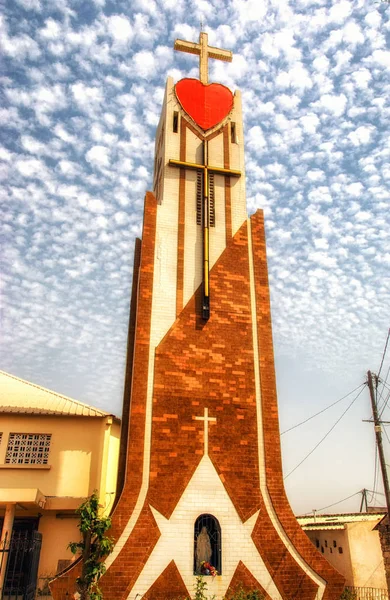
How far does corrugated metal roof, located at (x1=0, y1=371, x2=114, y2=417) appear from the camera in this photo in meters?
20.3

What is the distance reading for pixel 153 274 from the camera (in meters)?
17.4

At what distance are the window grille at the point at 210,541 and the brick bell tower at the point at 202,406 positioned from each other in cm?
3

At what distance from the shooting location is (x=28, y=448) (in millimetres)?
19641

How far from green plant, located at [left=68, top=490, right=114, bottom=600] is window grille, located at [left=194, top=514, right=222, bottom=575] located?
2.85 m

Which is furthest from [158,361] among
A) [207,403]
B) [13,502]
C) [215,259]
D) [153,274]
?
[13,502]

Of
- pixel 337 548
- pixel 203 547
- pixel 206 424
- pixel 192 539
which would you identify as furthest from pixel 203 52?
pixel 337 548

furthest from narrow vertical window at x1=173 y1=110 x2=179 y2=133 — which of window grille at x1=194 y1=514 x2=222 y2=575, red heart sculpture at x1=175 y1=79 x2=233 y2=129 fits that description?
window grille at x1=194 y1=514 x2=222 y2=575

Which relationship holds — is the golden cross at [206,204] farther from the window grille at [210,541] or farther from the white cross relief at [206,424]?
the window grille at [210,541]

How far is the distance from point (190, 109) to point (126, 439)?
1453cm

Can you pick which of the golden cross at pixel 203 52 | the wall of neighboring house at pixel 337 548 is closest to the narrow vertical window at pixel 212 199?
the golden cross at pixel 203 52

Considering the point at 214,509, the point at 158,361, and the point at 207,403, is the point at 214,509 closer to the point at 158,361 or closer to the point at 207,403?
the point at 207,403

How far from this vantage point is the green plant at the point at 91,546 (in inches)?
454

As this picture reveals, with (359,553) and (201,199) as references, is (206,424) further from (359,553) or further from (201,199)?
(359,553)

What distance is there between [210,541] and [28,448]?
9.32 metres
